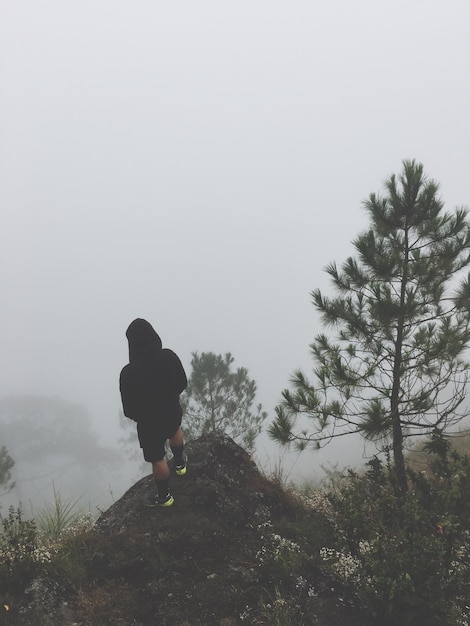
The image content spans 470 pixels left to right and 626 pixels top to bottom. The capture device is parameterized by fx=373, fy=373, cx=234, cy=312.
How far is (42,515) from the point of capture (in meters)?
5.40

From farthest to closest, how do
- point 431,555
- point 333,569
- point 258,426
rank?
point 258,426, point 333,569, point 431,555

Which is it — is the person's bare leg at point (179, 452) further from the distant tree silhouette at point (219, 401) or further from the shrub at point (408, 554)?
the distant tree silhouette at point (219, 401)

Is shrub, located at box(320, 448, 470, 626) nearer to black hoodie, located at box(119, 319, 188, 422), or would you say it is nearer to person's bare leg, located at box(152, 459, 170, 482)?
person's bare leg, located at box(152, 459, 170, 482)

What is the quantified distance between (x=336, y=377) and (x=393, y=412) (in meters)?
0.91

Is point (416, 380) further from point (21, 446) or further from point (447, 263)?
point (21, 446)

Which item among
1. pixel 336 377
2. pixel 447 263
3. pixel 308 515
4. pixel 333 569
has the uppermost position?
pixel 447 263

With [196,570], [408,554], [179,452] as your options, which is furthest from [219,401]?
[408,554]

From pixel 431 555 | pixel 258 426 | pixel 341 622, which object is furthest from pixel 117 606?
pixel 258 426

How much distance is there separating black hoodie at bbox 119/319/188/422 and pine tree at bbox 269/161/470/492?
1620 mm

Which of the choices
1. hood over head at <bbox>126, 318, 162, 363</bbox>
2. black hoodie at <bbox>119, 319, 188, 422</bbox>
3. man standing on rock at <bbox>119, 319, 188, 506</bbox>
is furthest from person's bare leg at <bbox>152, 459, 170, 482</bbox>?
hood over head at <bbox>126, 318, 162, 363</bbox>

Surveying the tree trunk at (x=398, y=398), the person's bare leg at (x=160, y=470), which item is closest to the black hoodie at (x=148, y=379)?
the person's bare leg at (x=160, y=470)

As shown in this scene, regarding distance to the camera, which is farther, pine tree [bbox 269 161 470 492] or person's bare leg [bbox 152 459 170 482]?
pine tree [bbox 269 161 470 492]

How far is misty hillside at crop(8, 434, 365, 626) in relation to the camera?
291cm

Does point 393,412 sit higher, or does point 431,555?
point 393,412
